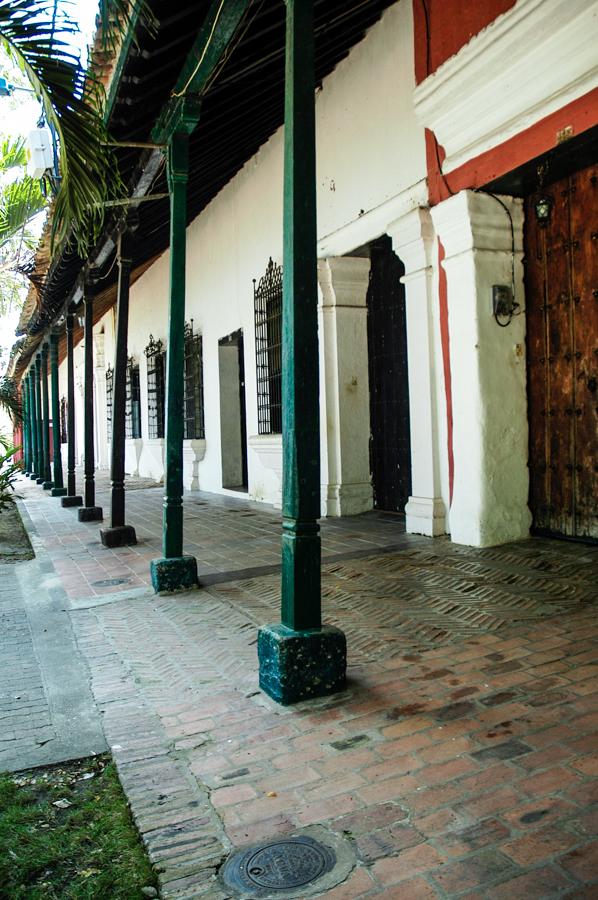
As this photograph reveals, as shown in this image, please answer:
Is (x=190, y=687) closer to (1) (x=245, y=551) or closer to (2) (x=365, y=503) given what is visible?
(1) (x=245, y=551)

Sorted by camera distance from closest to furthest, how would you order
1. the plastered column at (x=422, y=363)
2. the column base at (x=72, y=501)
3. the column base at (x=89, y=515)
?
1. the plastered column at (x=422, y=363)
2. the column base at (x=89, y=515)
3. the column base at (x=72, y=501)

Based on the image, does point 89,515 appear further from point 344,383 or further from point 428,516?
point 428,516

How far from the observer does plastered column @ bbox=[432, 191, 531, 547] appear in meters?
5.23

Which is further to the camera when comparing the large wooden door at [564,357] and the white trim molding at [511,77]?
the large wooden door at [564,357]

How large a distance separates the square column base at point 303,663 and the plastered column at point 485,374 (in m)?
2.78

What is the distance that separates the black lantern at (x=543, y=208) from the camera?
499 cm

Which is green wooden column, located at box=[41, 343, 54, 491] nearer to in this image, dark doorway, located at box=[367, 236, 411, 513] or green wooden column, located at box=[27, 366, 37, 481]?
green wooden column, located at box=[27, 366, 37, 481]

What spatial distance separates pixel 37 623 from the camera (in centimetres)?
420

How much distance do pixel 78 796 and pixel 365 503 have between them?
563cm

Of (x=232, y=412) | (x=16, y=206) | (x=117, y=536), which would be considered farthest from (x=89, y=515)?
(x=16, y=206)

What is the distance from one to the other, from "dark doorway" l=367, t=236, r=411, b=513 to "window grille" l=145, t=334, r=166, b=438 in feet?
24.0

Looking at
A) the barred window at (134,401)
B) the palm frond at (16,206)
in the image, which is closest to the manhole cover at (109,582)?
the palm frond at (16,206)

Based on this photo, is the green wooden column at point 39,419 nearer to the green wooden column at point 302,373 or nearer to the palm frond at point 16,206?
the palm frond at point 16,206

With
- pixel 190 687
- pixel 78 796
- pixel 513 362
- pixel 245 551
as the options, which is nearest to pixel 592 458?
pixel 513 362
